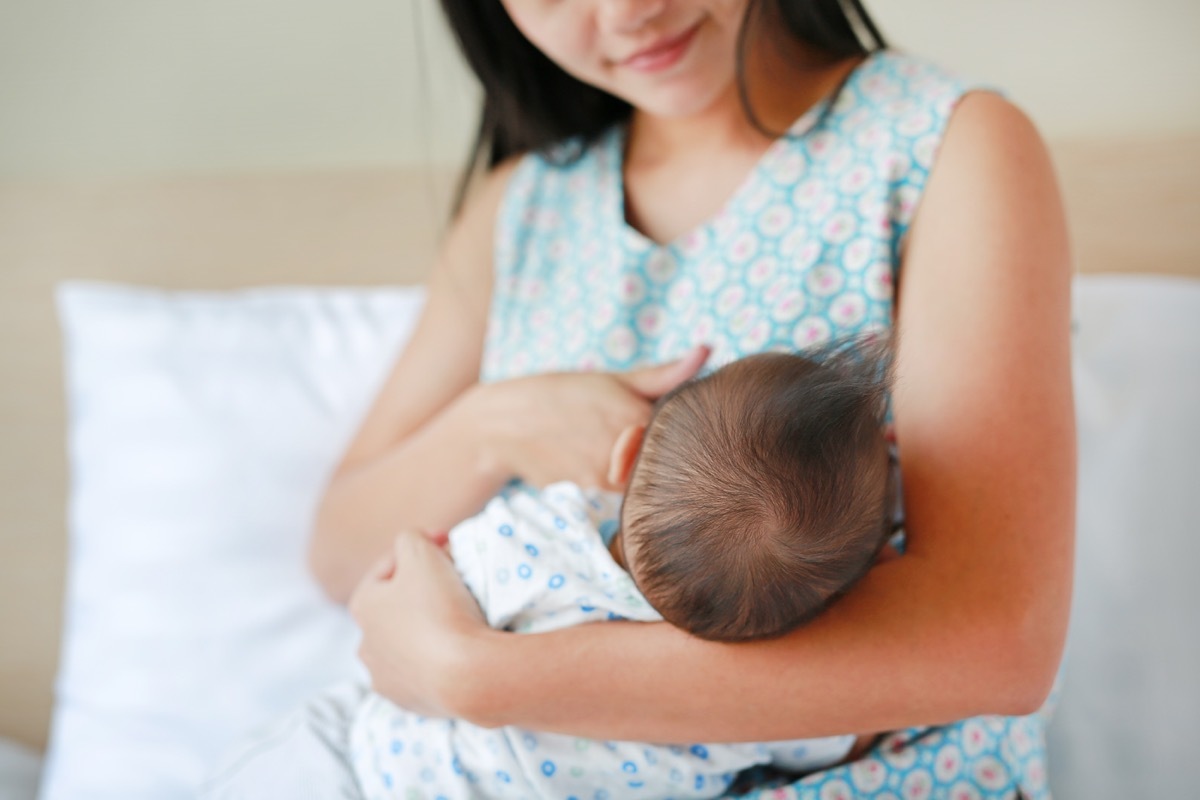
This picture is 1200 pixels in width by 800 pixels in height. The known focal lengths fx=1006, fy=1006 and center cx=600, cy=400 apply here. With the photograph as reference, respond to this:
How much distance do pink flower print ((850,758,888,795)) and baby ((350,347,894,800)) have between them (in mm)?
25

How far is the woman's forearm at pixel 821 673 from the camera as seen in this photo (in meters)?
0.78

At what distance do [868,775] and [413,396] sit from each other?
733mm

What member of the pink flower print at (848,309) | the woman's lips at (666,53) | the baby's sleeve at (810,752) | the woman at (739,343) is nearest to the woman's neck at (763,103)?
the woman at (739,343)

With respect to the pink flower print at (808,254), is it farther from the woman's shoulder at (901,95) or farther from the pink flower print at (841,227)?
the woman's shoulder at (901,95)

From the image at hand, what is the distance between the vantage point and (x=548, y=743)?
0.90 meters

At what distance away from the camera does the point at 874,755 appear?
928mm

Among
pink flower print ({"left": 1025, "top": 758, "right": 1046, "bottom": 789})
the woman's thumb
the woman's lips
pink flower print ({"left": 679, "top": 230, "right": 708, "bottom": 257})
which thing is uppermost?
the woman's lips

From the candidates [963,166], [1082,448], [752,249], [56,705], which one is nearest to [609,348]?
[752,249]

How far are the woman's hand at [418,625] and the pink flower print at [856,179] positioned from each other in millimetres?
543

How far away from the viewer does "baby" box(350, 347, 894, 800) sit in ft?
2.45

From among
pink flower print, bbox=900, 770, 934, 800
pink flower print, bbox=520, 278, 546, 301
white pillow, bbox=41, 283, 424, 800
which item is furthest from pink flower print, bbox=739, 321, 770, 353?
white pillow, bbox=41, 283, 424, 800

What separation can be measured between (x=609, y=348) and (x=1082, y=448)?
0.61 m

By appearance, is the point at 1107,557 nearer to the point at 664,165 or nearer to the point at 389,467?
the point at 664,165

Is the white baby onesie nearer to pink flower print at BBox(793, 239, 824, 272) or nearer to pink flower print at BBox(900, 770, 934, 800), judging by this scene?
pink flower print at BBox(900, 770, 934, 800)
